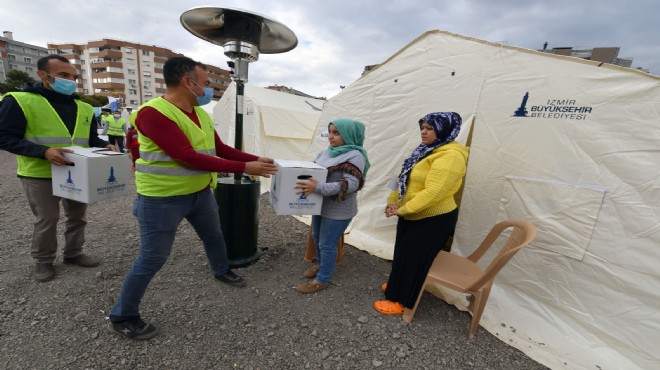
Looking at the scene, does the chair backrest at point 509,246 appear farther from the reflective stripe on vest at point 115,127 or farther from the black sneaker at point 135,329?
A: the reflective stripe on vest at point 115,127

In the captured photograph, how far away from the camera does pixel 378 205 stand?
374 centimetres

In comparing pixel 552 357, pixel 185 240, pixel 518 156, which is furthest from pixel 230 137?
pixel 552 357

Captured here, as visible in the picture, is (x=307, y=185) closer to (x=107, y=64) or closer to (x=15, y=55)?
(x=107, y=64)

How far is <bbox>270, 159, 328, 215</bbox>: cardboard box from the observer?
7.04 feet

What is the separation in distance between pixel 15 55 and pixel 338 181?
6795 cm

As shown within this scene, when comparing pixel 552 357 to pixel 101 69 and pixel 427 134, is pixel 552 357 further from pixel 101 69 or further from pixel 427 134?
pixel 101 69

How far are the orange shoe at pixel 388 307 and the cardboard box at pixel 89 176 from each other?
2508 mm

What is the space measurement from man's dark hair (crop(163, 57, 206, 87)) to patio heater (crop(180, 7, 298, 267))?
0.94 metres

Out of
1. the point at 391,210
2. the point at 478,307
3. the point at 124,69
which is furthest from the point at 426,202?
the point at 124,69

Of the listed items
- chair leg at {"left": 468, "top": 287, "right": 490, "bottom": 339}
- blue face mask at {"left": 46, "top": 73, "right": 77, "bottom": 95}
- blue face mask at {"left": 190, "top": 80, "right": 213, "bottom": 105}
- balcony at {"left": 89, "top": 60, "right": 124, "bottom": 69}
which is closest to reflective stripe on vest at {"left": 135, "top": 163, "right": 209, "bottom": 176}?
blue face mask at {"left": 190, "top": 80, "right": 213, "bottom": 105}

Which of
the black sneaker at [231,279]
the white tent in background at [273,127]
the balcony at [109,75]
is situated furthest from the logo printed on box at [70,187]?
the balcony at [109,75]

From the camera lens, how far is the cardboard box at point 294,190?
2.15m

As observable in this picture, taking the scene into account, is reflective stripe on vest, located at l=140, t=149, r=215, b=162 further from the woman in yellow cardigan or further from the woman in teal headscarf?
the woman in yellow cardigan

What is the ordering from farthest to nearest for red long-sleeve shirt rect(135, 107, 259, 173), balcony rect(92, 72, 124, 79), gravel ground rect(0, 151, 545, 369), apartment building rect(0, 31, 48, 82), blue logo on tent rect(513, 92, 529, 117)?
1. balcony rect(92, 72, 124, 79)
2. apartment building rect(0, 31, 48, 82)
3. blue logo on tent rect(513, 92, 529, 117)
4. gravel ground rect(0, 151, 545, 369)
5. red long-sleeve shirt rect(135, 107, 259, 173)
